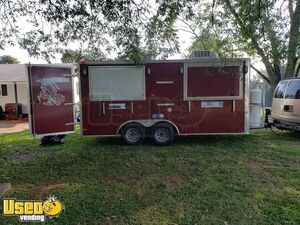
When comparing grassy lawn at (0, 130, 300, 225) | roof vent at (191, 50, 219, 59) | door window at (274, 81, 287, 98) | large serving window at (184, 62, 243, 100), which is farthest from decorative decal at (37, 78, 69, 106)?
door window at (274, 81, 287, 98)

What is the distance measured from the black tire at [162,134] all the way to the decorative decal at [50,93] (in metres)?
3.03

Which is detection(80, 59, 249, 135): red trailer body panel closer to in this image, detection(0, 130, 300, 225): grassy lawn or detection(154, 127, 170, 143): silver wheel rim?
detection(154, 127, 170, 143): silver wheel rim

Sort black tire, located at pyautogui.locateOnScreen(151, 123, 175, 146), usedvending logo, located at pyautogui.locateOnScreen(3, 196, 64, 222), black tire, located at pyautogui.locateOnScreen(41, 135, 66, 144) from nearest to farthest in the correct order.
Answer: usedvending logo, located at pyautogui.locateOnScreen(3, 196, 64, 222)
black tire, located at pyautogui.locateOnScreen(151, 123, 175, 146)
black tire, located at pyautogui.locateOnScreen(41, 135, 66, 144)

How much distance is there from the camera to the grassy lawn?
13.3ft

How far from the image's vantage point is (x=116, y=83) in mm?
8336

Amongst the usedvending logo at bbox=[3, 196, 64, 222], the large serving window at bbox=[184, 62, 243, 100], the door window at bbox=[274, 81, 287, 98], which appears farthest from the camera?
the door window at bbox=[274, 81, 287, 98]

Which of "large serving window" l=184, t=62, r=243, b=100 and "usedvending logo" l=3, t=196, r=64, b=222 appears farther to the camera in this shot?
"large serving window" l=184, t=62, r=243, b=100

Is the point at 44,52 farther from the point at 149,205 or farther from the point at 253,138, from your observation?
the point at 253,138

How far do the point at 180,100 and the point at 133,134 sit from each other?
1.70m

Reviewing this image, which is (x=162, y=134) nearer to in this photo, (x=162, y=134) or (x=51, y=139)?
(x=162, y=134)

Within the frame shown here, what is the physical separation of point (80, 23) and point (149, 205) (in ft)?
14.1

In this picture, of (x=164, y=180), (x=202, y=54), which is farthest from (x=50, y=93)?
(x=164, y=180)

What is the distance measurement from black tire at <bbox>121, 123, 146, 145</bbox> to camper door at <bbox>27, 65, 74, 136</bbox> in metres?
1.92

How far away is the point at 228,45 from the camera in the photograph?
7027 mm
